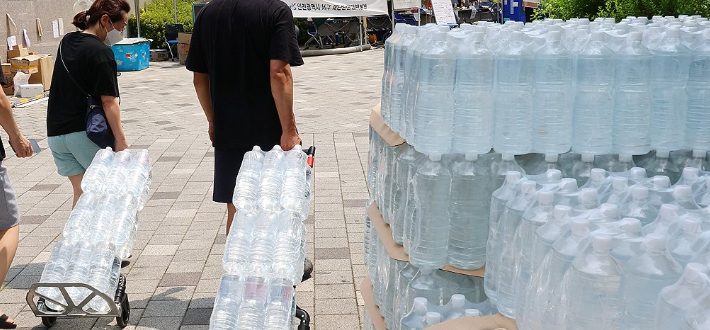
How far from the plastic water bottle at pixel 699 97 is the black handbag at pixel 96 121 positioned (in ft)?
11.6

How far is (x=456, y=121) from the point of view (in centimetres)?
294

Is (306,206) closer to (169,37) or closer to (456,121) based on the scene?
(456,121)

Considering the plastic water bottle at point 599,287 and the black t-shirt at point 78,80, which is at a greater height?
the black t-shirt at point 78,80

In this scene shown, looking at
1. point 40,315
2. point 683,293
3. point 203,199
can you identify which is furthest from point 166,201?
point 683,293

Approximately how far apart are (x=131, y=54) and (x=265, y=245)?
1624 centimetres

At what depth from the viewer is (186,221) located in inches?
263

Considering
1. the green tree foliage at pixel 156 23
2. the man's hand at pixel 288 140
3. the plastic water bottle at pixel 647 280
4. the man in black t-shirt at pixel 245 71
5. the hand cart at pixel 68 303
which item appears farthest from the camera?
the green tree foliage at pixel 156 23

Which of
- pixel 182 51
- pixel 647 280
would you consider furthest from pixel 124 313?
pixel 182 51

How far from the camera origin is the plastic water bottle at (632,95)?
9.48 feet

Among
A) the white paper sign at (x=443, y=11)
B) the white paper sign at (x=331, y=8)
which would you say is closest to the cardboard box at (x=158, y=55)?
the white paper sign at (x=331, y=8)

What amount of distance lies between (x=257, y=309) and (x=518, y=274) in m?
1.52

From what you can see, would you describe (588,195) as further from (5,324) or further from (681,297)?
(5,324)

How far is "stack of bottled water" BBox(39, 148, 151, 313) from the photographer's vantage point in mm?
4328

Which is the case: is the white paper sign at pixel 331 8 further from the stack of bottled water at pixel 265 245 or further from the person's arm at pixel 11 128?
the stack of bottled water at pixel 265 245
